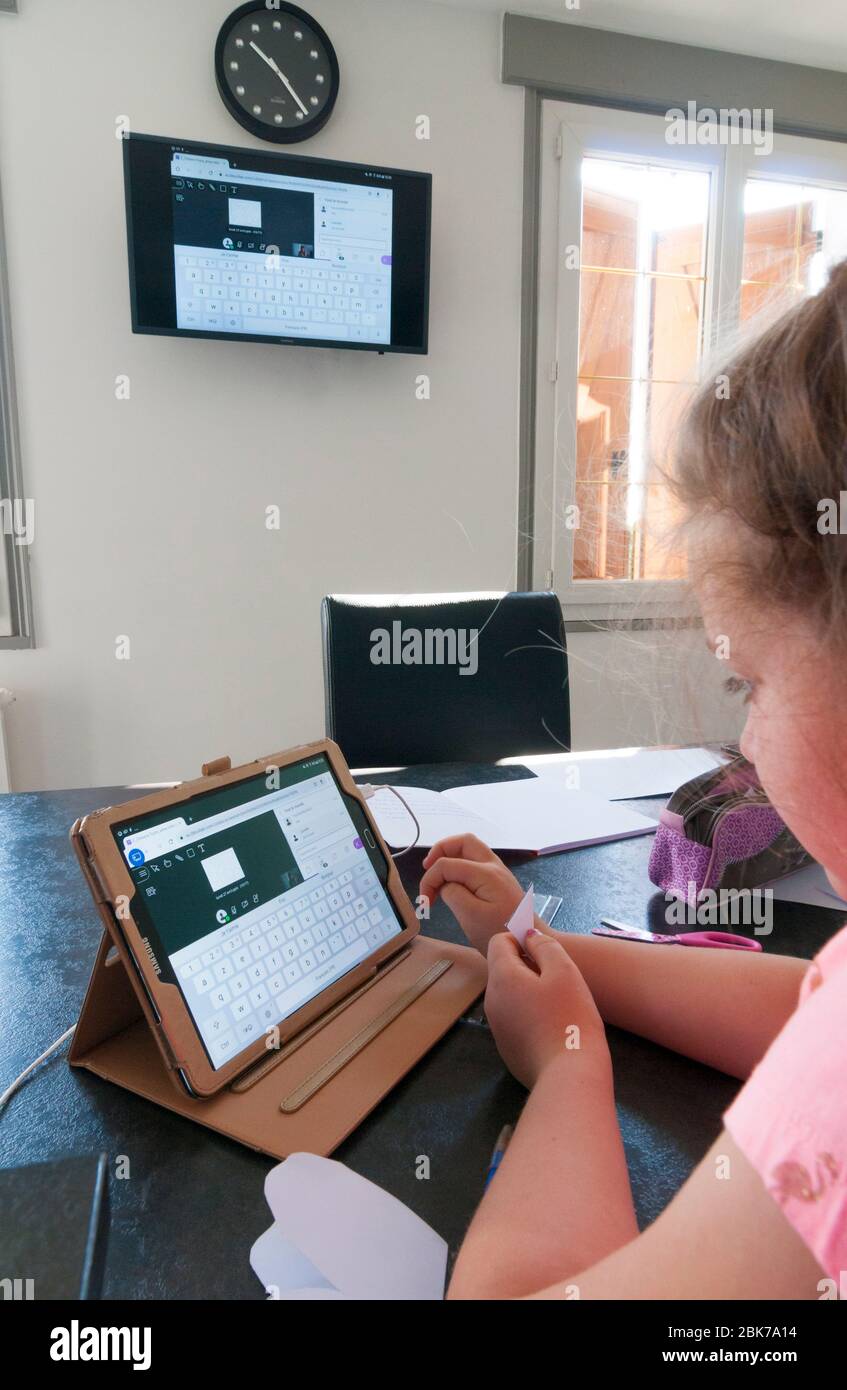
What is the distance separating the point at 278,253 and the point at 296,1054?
222 centimetres

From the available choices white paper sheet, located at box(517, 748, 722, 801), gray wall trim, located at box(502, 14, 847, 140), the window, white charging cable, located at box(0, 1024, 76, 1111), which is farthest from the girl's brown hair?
gray wall trim, located at box(502, 14, 847, 140)

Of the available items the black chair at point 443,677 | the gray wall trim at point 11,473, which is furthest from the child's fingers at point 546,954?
the gray wall trim at point 11,473

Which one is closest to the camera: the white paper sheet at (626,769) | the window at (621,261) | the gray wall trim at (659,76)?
the white paper sheet at (626,769)

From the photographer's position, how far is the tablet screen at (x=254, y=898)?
544mm

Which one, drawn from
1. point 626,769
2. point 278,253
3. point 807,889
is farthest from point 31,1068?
point 278,253

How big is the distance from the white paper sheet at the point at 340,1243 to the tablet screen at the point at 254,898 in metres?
0.12

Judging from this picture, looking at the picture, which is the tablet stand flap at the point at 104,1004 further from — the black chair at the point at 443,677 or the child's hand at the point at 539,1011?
the black chair at the point at 443,677

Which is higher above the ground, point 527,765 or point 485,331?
point 485,331

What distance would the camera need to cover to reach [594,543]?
2871 mm

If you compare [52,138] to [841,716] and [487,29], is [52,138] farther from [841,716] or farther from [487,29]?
[841,716]

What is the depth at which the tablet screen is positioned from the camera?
0.54 metres

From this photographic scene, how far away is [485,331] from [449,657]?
1.44 m

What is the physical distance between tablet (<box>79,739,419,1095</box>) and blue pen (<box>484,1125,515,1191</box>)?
0.53 feet
